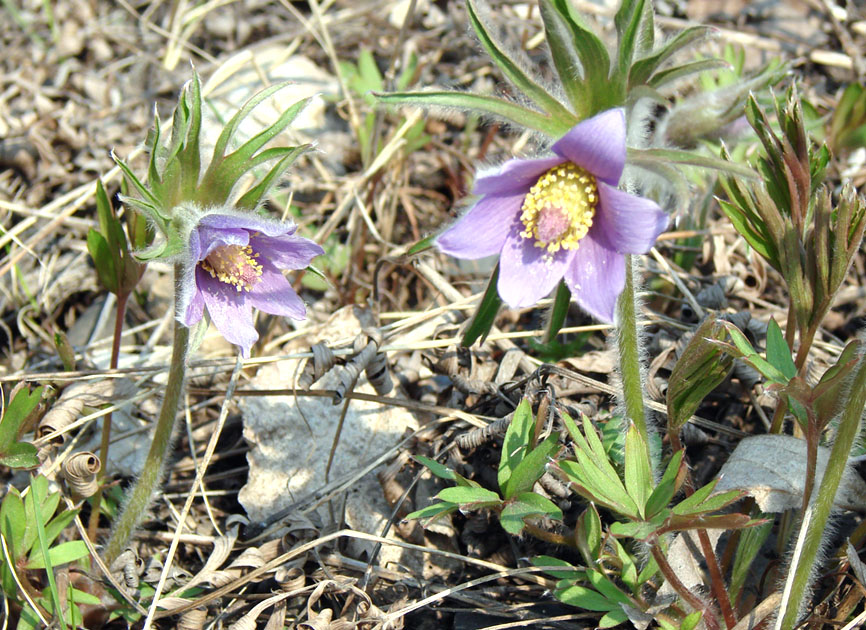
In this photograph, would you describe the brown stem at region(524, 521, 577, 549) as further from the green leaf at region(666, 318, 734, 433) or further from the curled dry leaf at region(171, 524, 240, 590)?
the curled dry leaf at region(171, 524, 240, 590)

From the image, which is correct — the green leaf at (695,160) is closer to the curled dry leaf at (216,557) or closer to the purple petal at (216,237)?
the purple petal at (216,237)

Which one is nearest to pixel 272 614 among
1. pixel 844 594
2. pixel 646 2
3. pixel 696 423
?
pixel 696 423

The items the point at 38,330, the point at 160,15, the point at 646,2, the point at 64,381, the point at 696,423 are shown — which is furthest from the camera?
the point at 160,15

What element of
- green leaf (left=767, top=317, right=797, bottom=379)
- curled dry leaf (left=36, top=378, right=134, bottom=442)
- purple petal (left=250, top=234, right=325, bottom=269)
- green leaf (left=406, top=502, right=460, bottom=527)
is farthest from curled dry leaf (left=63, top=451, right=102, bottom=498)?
green leaf (left=767, top=317, right=797, bottom=379)

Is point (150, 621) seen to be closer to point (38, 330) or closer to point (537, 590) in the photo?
point (537, 590)

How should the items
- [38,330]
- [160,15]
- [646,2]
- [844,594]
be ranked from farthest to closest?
[160,15], [38,330], [844,594], [646,2]

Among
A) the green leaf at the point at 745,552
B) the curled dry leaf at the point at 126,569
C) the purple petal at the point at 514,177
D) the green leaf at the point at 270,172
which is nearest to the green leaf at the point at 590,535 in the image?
the green leaf at the point at 745,552

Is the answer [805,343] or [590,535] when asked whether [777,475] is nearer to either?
[805,343]
